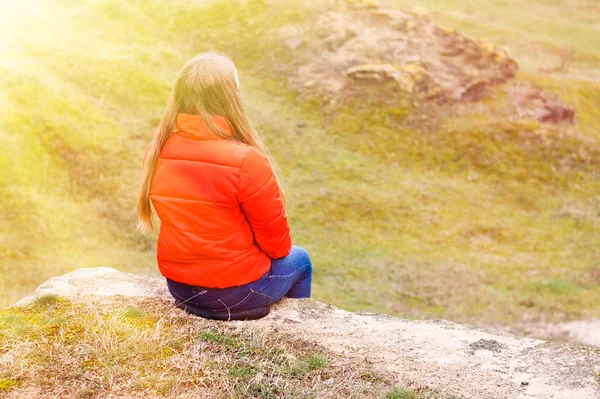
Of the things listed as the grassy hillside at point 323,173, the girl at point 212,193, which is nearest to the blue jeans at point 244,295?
the girl at point 212,193

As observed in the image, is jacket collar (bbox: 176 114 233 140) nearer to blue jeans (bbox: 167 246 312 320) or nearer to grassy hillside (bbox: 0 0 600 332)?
blue jeans (bbox: 167 246 312 320)

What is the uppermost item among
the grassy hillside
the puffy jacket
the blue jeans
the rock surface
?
the puffy jacket

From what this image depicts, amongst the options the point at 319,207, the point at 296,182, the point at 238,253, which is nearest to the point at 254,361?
the point at 238,253

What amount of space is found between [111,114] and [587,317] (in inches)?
521

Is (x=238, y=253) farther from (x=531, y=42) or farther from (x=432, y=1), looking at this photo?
(x=432, y=1)

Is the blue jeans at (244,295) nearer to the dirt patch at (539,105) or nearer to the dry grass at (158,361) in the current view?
the dry grass at (158,361)

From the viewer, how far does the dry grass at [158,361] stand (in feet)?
12.5

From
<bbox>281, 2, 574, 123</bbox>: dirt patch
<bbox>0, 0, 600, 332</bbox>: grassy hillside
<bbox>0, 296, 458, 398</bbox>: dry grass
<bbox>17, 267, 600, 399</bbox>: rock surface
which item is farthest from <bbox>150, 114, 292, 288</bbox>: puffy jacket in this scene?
<bbox>281, 2, 574, 123</bbox>: dirt patch

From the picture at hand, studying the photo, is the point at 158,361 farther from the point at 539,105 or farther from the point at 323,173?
the point at 539,105

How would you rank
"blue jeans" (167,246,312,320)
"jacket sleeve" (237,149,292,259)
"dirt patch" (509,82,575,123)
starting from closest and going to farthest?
"jacket sleeve" (237,149,292,259)
"blue jeans" (167,246,312,320)
"dirt patch" (509,82,575,123)

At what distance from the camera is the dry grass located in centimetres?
380

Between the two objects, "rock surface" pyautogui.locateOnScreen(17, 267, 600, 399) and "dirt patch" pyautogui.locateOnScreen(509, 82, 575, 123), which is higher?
"rock surface" pyautogui.locateOnScreen(17, 267, 600, 399)

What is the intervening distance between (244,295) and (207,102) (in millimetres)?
1652

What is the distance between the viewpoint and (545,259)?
14.2 meters
